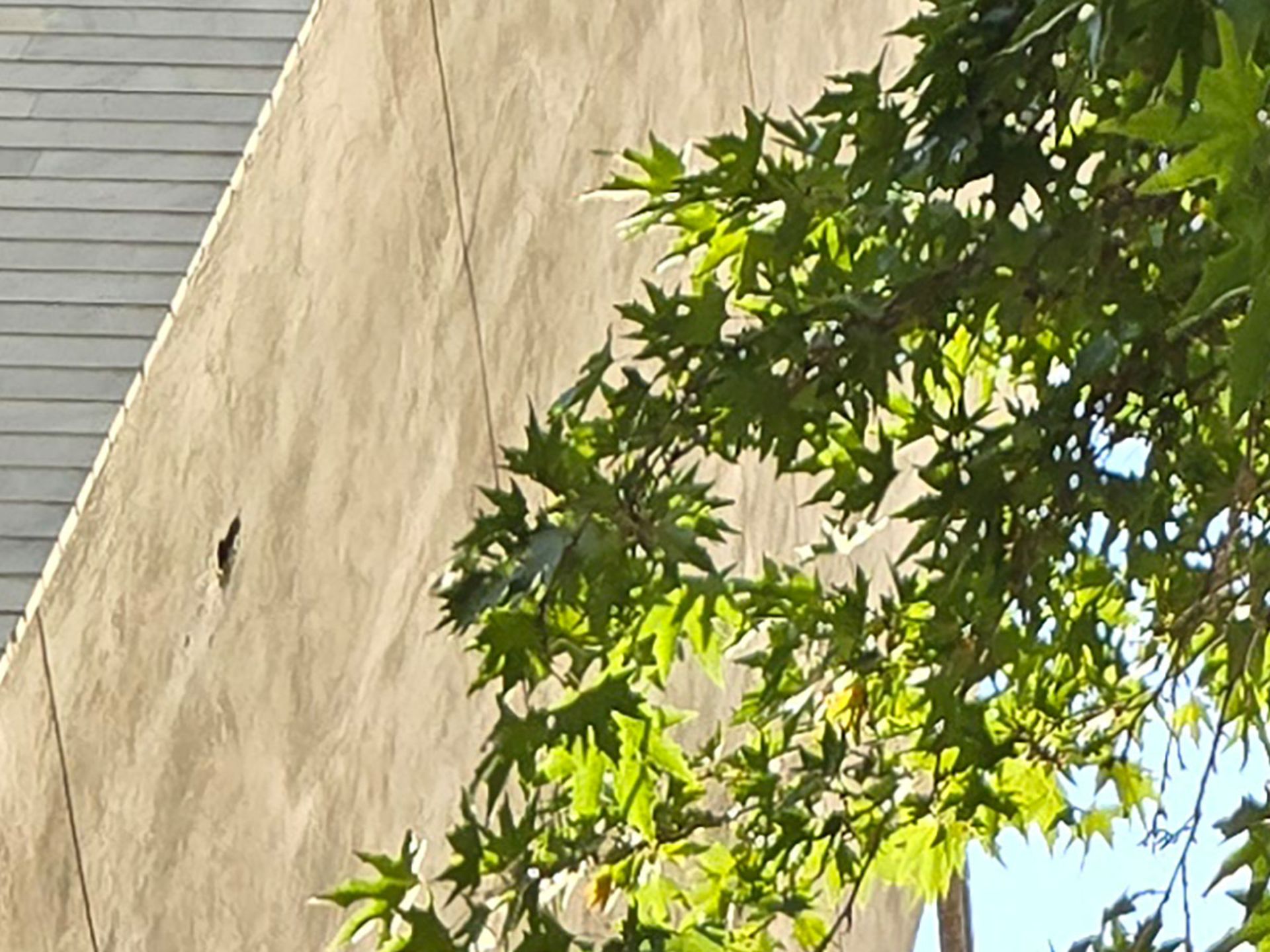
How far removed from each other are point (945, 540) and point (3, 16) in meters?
0.95

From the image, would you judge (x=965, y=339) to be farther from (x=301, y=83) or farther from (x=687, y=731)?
(x=687, y=731)

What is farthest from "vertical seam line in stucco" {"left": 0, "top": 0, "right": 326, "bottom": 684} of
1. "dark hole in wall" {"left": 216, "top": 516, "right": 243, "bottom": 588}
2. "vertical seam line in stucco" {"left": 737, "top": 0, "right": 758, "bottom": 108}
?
"vertical seam line in stucco" {"left": 737, "top": 0, "right": 758, "bottom": 108}

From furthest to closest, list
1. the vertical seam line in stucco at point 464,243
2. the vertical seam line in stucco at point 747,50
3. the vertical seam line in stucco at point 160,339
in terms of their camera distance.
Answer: the vertical seam line in stucco at point 747,50
the vertical seam line in stucco at point 464,243
the vertical seam line in stucco at point 160,339

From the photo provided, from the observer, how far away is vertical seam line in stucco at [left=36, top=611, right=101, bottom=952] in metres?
1.41

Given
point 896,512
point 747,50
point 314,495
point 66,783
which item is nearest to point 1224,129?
point 896,512

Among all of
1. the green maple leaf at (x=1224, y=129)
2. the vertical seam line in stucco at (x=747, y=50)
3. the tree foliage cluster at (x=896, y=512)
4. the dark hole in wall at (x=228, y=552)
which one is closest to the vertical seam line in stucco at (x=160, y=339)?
the dark hole in wall at (x=228, y=552)

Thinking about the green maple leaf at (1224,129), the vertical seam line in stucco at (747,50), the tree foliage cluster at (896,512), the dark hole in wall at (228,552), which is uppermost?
the vertical seam line in stucco at (747,50)

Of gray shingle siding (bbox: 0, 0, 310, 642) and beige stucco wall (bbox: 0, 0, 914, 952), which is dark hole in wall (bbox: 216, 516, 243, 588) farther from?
gray shingle siding (bbox: 0, 0, 310, 642)

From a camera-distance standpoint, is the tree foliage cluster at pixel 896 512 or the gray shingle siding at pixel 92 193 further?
the gray shingle siding at pixel 92 193

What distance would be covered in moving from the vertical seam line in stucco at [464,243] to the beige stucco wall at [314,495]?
0.01 meters

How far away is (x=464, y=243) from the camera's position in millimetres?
2199

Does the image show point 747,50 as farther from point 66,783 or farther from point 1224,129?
point 1224,129

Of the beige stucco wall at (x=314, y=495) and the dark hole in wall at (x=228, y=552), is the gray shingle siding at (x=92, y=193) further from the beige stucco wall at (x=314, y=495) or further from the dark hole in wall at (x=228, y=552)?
the dark hole in wall at (x=228, y=552)

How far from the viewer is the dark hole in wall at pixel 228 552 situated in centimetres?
167
